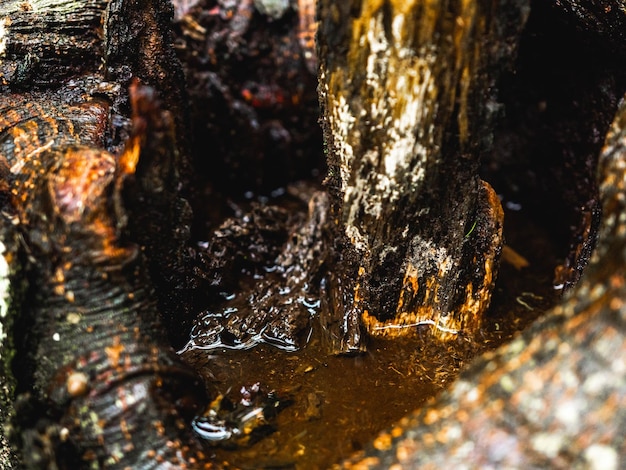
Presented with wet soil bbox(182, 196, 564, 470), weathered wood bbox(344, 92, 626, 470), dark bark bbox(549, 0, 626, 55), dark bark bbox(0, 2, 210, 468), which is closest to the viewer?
weathered wood bbox(344, 92, 626, 470)

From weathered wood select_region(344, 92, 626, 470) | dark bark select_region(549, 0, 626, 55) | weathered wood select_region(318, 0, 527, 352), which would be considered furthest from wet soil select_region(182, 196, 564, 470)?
dark bark select_region(549, 0, 626, 55)

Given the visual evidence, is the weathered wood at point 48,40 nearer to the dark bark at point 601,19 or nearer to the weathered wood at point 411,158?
the weathered wood at point 411,158

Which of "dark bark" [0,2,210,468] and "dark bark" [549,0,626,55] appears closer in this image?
"dark bark" [0,2,210,468]

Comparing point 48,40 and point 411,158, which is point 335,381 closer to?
point 411,158

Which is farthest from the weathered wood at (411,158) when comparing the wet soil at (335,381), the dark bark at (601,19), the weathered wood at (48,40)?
the weathered wood at (48,40)

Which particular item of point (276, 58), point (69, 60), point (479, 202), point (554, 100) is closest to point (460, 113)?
point (479, 202)

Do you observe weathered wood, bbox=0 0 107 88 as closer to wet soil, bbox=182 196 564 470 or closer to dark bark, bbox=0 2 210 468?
dark bark, bbox=0 2 210 468

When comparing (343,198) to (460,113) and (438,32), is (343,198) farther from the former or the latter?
(438,32)
